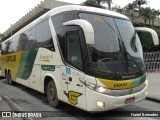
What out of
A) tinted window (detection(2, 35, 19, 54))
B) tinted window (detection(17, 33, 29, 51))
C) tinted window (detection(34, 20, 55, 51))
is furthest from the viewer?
tinted window (detection(2, 35, 19, 54))

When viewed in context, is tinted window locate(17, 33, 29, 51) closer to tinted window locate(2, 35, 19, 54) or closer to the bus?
tinted window locate(2, 35, 19, 54)

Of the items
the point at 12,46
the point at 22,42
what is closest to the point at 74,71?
the point at 22,42

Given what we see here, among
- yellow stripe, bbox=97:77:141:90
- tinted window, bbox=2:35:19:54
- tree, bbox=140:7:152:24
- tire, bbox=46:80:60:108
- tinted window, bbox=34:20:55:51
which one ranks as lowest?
tire, bbox=46:80:60:108

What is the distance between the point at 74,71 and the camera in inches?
282

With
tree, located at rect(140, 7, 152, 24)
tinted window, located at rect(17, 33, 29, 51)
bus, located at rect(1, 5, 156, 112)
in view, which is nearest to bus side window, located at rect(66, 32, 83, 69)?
bus, located at rect(1, 5, 156, 112)

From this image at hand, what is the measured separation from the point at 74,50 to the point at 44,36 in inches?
96.0

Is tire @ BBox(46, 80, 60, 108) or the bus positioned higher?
the bus

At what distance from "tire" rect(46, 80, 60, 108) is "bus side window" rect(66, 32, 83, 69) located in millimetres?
1488

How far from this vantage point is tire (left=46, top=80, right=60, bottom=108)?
851 centimetres

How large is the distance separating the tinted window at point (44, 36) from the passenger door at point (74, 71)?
1.13 metres

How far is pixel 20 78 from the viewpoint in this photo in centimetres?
1281

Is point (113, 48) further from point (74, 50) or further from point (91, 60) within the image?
point (74, 50)

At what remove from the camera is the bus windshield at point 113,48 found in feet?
22.3

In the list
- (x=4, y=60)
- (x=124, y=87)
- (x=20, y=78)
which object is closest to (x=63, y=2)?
(x=4, y=60)
